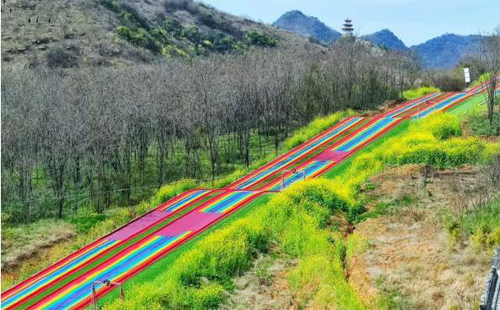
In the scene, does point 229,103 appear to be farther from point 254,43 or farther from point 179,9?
point 179,9

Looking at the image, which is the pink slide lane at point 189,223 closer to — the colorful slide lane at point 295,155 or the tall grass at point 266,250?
the tall grass at point 266,250

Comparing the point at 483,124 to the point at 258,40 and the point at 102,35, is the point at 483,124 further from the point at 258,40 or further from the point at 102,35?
the point at 258,40

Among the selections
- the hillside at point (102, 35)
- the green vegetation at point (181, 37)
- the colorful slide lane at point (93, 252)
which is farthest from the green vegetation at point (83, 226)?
the green vegetation at point (181, 37)

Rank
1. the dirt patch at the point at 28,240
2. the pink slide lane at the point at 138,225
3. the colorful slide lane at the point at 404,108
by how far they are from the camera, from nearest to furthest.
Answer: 1. the pink slide lane at the point at 138,225
2. the dirt patch at the point at 28,240
3. the colorful slide lane at the point at 404,108

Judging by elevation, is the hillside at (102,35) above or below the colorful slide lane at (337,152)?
above

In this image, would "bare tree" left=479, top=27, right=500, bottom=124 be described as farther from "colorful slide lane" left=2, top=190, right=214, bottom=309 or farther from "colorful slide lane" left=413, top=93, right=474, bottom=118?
"colorful slide lane" left=2, top=190, right=214, bottom=309

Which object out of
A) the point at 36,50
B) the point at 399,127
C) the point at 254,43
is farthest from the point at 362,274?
the point at 254,43

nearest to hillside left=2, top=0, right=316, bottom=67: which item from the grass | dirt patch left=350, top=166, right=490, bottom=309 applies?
the grass
